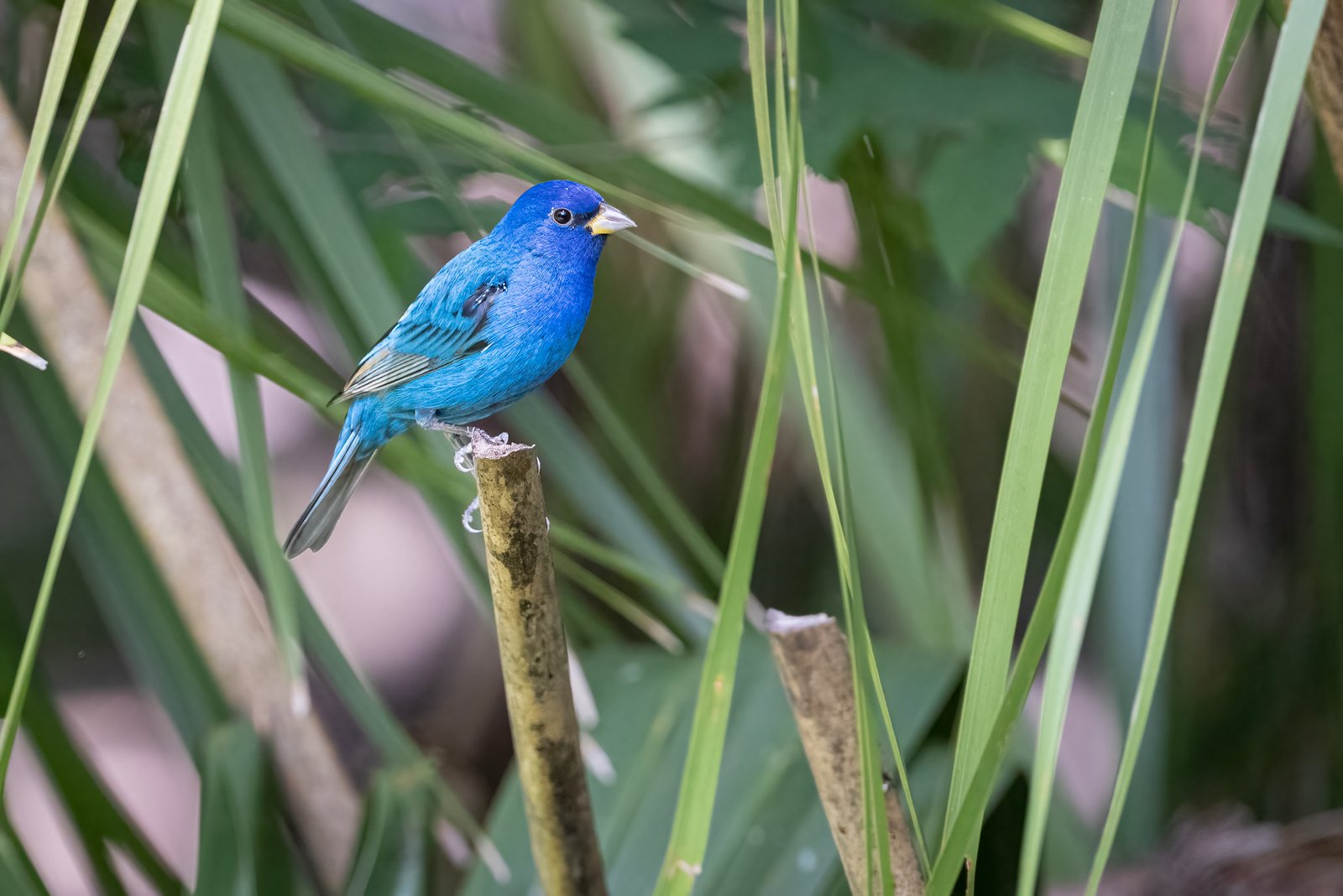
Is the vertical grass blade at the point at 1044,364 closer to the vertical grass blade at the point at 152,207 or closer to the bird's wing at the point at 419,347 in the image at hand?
the vertical grass blade at the point at 152,207

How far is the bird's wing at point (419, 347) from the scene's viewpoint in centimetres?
105

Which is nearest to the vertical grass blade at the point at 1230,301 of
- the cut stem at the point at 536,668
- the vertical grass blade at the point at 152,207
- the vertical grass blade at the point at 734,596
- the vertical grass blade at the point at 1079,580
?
the vertical grass blade at the point at 1079,580

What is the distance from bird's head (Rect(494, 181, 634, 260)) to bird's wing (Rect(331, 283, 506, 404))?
0.06 metres

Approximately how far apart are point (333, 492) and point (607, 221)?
412 mm

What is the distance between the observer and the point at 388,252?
4.70 feet

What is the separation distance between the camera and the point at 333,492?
46.4 inches

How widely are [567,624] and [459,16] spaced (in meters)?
1.33

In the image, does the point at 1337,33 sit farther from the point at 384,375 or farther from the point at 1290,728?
the point at 1290,728

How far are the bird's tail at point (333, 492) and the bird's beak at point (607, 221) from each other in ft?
1.04

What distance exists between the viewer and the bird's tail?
1145 millimetres

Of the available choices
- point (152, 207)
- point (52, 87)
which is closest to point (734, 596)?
point (152, 207)

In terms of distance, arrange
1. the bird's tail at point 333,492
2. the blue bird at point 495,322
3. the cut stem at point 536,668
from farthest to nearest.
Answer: the bird's tail at point 333,492 → the blue bird at point 495,322 → the cut stem at point 536,668

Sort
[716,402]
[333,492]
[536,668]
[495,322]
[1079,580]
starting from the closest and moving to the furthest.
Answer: [1079,580]
[536,668]
[495,322]
[333,492]
[716,402]

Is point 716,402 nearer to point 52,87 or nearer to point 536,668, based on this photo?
point 536,668
